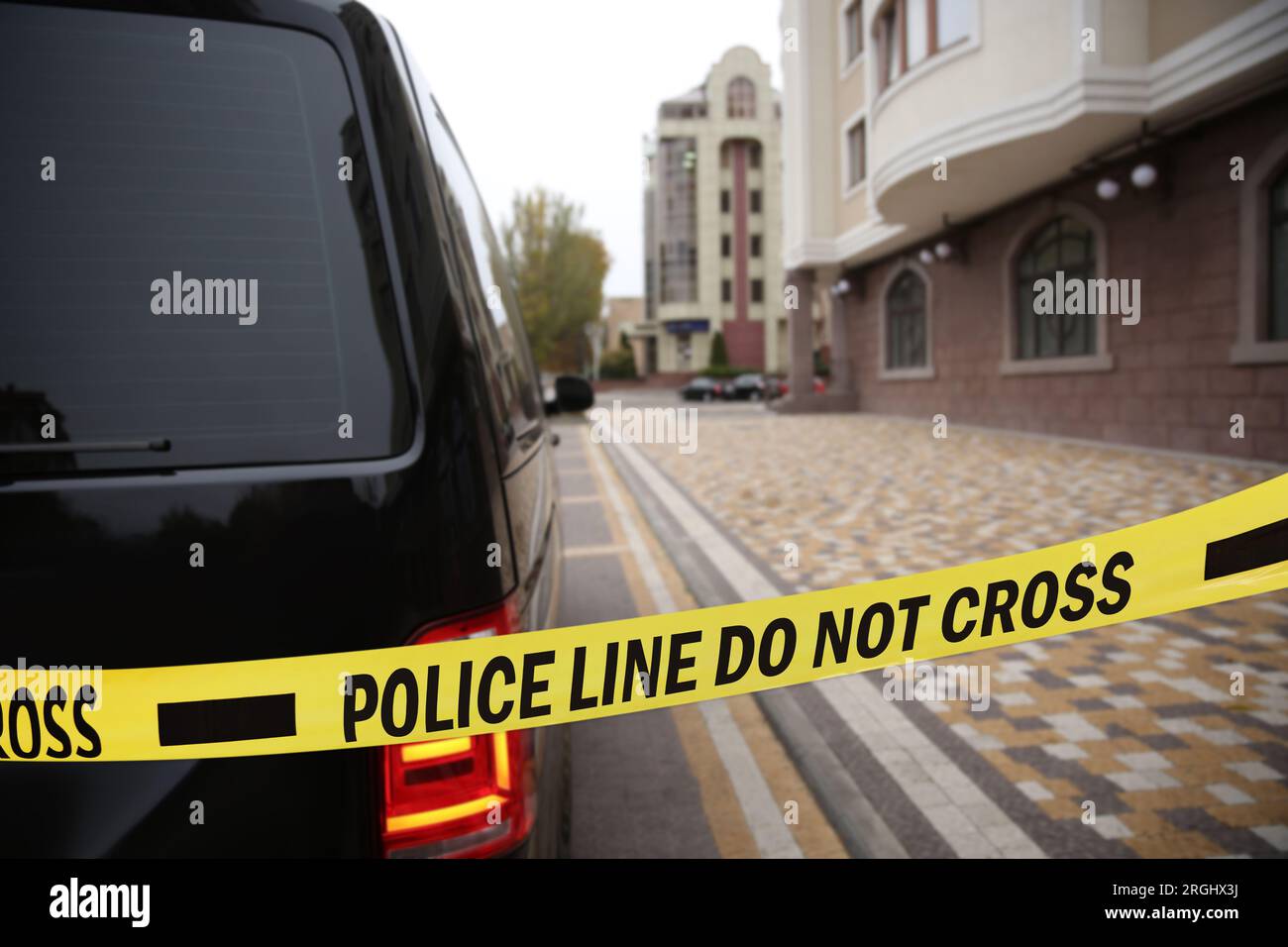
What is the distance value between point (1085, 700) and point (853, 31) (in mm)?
23779

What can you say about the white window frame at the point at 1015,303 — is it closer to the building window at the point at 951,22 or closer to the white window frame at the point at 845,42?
the building window at the point at 951,22

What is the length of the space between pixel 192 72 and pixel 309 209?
0.29 metres

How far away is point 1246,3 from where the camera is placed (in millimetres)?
10273

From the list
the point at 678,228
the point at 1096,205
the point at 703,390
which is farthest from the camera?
the point at 678,228

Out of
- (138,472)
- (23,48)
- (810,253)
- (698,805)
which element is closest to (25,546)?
(138,472)

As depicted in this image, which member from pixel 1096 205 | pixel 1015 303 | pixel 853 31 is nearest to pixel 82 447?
pixel 1096 205

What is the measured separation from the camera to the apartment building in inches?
445

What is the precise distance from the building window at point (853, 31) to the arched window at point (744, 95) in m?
38.6

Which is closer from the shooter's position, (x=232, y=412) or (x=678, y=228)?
(x=232, y=412)

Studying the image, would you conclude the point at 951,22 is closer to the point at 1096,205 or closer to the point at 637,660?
the point at 1096,205

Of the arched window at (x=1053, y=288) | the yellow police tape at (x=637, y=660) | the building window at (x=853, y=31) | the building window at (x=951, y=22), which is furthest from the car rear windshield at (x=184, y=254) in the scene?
the building window at (x=853, y=31)

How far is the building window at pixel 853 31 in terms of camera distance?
23.3 meters

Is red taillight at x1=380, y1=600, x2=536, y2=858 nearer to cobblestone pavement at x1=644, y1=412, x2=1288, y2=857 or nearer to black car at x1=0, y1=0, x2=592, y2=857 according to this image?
black car at x1=0, y1=0, x2=592, y2=857

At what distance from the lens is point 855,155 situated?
24.3 meters
